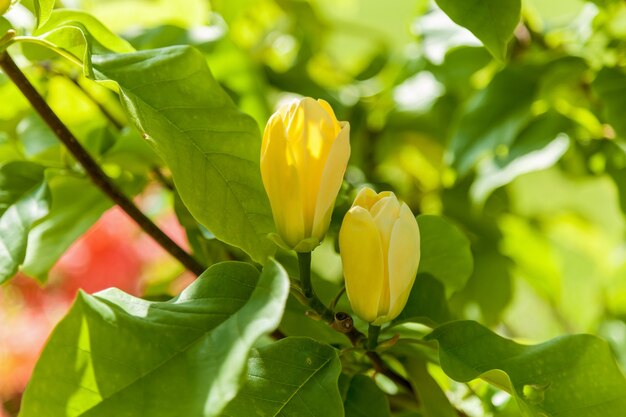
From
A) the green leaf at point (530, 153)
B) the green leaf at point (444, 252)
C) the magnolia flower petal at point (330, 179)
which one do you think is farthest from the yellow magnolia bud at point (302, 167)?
the green leaf at point (530, 153)

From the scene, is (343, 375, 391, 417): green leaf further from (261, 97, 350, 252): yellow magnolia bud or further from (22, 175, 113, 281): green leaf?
(22, 175, 113, 281): green leaf

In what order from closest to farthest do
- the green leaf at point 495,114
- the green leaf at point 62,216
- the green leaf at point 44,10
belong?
the green leaf at point 44,10 → the green leaf at point 62,216 → the green leaf at point 495,114

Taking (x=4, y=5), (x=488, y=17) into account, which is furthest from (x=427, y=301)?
(x=4, y=5)

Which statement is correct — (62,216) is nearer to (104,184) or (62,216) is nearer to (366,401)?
(104,184)

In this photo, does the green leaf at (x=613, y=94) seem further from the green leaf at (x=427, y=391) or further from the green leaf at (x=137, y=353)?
the green leaf at (x=137, y=353)

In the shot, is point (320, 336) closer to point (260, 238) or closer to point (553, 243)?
point (260, 238)

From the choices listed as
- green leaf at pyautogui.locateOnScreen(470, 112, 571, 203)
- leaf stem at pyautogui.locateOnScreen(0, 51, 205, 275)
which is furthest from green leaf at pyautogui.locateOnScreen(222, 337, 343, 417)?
green leaf at pyautogui.locateOnScreen(470, 112, 571, 203)

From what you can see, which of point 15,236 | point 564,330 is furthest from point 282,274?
point 564,330
